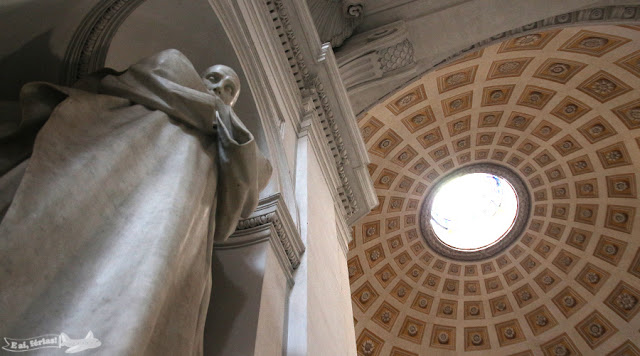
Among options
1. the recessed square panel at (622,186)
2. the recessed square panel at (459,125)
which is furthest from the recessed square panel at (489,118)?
the recessed square panel at (622,186)

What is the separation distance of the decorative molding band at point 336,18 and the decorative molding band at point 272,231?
10.6 ft

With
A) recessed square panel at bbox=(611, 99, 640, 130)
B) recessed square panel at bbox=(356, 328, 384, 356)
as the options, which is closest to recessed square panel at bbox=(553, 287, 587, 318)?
recessed square panel at bbox=(611, 99, 640, 130)

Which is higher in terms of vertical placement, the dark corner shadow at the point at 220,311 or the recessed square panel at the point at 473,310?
the recessed square panel at the point at 473,310

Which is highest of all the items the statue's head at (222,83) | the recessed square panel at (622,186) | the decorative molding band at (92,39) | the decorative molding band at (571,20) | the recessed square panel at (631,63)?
the recessed square panel at (631,63)

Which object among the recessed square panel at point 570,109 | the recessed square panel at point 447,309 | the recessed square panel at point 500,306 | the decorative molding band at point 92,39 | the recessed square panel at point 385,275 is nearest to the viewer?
the decorative molding band at point 92,39

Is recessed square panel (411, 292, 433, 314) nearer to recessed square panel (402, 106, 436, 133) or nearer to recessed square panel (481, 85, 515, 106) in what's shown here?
recessed square panel (402, 106, 436, 133)

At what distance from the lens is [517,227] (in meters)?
12.8

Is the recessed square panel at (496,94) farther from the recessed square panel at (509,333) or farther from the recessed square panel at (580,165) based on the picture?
the recessed square panel at (509,333)

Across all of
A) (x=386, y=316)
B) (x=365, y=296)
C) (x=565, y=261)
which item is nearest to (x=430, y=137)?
(x=365, y=296)

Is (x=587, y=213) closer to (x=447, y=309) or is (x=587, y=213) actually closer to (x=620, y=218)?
(x=620, y=218)

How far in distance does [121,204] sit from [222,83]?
1074 mm

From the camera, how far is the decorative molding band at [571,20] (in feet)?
19.7

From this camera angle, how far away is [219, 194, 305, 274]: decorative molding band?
9.48ft

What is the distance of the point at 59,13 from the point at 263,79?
1.47 meters
